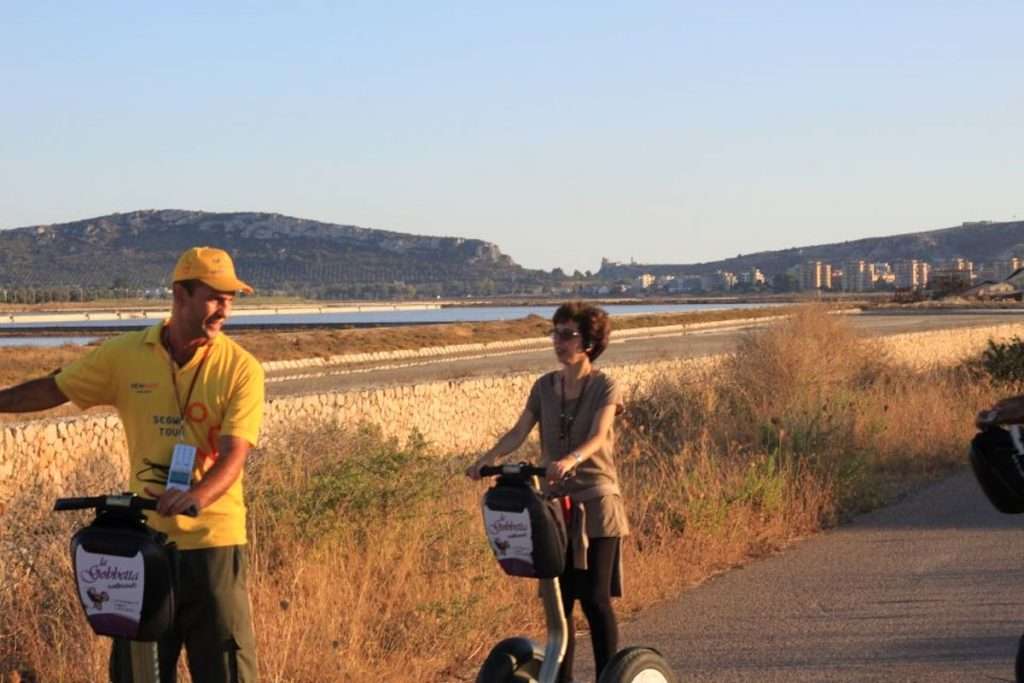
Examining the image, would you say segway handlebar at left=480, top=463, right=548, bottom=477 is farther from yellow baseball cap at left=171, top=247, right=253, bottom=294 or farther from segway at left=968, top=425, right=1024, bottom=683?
segway at left=968, top=425, right=1024, bottom=683

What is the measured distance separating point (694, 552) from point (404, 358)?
1584 inches

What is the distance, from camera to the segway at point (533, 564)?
19.5 ft

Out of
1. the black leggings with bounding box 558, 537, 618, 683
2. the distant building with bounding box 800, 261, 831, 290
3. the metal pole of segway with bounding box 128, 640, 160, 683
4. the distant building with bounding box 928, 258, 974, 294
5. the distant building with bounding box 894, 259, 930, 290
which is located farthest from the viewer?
the distant building with bounding box 800, 261, 831, 290

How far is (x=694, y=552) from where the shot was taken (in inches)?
446

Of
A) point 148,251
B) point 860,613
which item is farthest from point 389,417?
point 148,251

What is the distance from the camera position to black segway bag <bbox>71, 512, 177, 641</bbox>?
15.2 ft

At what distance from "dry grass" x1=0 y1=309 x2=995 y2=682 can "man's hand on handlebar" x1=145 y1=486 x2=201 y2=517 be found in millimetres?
2709

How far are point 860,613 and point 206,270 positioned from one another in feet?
18.6

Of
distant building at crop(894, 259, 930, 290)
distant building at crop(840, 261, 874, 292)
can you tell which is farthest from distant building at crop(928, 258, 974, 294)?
distant building at crop(840, 261, 874, 292)

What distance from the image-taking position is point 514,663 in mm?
6180

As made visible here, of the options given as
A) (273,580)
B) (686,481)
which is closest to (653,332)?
(686,481)

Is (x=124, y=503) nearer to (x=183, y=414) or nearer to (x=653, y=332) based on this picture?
(x=183, y=414)

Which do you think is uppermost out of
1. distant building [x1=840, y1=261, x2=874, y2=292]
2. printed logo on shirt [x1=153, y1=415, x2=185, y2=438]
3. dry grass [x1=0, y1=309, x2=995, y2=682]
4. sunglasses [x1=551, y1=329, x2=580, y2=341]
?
sunglasses [x1=551, y1=329, x2=580, y2=341]

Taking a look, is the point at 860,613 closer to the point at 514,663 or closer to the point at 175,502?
the point at 514,663
